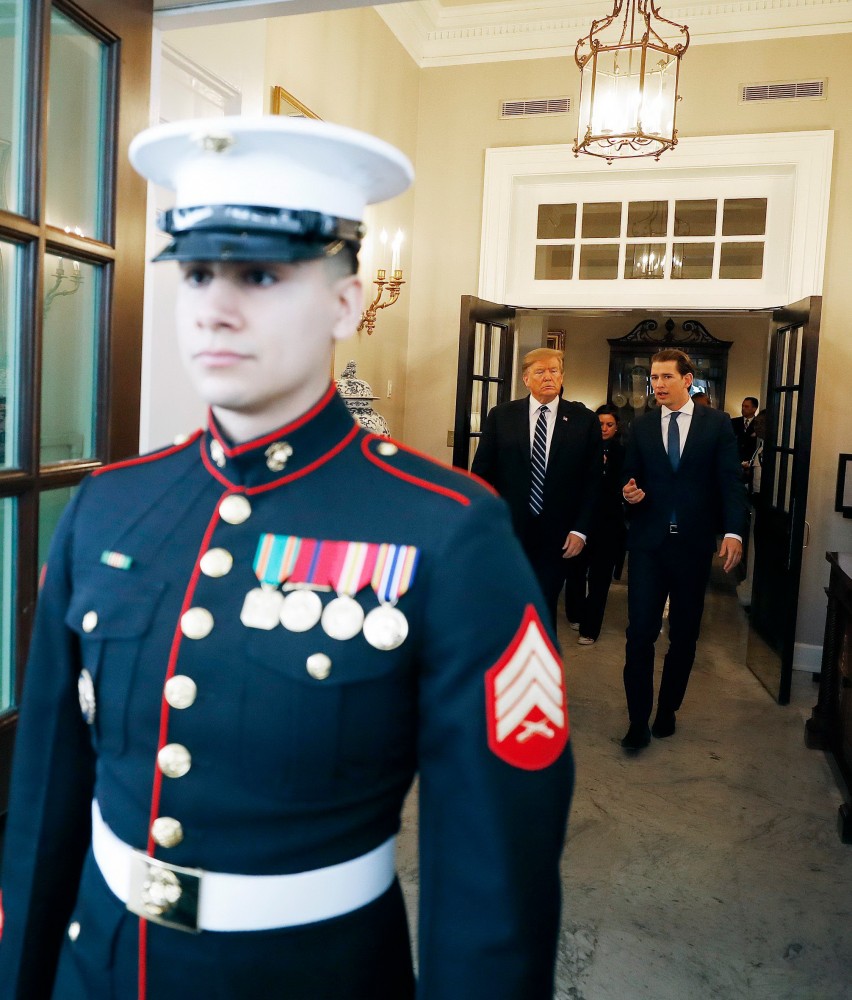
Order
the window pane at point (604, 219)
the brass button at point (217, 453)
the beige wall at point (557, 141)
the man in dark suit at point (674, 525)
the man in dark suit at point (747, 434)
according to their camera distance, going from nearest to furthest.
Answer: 1. the brass button at point (217, 453)
2. the man in dark suit at point (674, 525)
3. the beige wall at point (557, 141)
4. the window pane at point (604, 219)
5. the man in dark suit at point (747, 434)

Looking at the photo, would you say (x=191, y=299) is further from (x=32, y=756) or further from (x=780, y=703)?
(x=780, y=703)

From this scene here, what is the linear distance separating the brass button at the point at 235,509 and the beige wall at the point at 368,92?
3.00 meters

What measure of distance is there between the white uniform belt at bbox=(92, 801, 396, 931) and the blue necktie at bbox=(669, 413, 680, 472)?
2.74 m

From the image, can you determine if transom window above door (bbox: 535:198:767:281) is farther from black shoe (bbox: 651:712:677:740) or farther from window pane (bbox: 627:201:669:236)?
black shoe (bbox: 651:712:677:740)

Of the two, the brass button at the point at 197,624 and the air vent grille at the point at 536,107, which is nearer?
the brass button at the point at 197,624

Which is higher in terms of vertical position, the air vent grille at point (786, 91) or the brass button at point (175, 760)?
the air vent grille at point (786, 91)

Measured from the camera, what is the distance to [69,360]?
165 cm

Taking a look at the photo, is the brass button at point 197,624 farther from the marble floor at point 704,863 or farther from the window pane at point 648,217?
the window pane at point 648,217

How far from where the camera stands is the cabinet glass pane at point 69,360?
1.59 m

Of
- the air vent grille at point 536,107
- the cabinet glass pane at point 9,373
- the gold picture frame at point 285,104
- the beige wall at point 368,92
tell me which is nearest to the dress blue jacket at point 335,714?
the cabinet glass pane at point 9,373

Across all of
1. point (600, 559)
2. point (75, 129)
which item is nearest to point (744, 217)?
point (600, 559)

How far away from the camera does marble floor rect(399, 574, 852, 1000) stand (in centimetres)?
194

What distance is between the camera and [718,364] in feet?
32.7

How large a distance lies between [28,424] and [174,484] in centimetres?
74
